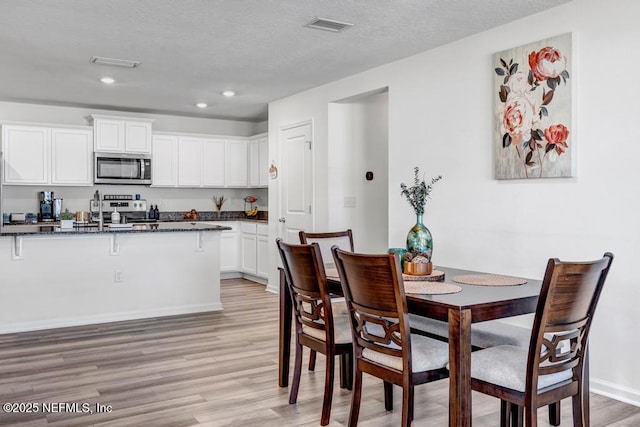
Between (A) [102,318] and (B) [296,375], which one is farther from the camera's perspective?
(A) [102,318]

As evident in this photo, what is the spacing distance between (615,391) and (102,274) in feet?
14.2

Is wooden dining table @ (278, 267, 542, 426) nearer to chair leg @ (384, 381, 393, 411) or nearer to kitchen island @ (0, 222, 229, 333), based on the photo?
chair leg @ (384, 381, 393, 411)

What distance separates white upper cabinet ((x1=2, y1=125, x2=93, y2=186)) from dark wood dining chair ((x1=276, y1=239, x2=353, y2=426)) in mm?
4870

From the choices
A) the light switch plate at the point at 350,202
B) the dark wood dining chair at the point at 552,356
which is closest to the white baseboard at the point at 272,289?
the light switch plate at the point at 350,202

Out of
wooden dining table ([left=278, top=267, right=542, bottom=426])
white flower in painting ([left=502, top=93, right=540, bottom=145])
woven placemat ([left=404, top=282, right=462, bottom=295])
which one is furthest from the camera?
white flower in painting ([left=502, top=93, right=540, bottom=145])

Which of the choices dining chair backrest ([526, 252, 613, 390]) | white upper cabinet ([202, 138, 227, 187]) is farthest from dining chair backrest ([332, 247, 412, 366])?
white upper cabinet ([202, 138, 227, 187])

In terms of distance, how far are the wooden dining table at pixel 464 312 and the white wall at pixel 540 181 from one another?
101 cm

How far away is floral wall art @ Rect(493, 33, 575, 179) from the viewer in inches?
134

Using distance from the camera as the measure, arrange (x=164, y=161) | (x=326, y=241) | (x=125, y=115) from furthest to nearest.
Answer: (x=164, y=161) → (x=125, y=115) → (x=326, y=241)

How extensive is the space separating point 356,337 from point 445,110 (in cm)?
243

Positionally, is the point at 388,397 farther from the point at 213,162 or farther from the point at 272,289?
the point at 213,162

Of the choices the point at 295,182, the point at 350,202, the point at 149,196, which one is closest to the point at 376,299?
the point at 350,202

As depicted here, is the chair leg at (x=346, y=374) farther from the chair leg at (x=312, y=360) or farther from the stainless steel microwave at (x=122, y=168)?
the stainless steel microwave at (x=122, y=168)

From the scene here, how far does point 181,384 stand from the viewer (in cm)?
337
